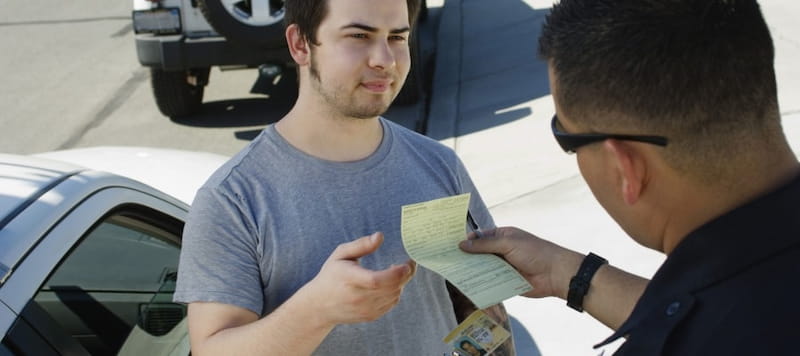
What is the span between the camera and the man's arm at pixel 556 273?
7.27 ft

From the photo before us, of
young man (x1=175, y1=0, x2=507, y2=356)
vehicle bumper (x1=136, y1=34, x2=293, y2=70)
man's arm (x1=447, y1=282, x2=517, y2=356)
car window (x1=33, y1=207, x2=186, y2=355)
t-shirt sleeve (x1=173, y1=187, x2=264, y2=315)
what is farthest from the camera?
vehicle bumper (x1=136, y1=34, x2=293, y2=70)

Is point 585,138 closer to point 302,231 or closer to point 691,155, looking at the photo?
point 691,155

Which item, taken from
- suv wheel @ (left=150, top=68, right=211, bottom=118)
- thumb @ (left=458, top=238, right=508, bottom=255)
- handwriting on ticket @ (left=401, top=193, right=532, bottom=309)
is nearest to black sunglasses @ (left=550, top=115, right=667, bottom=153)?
handwriting on ticket @ (left=401, top=193, right=532, bottom=309)

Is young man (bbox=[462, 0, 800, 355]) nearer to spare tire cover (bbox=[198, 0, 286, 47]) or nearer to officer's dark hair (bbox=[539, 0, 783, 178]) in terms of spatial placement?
officer's dark hair (bbox=[539, 0, 783, 178])

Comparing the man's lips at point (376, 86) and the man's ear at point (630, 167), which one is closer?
the man's ear at point (630, 167)

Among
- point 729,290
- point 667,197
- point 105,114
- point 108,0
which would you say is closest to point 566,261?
point 667,197

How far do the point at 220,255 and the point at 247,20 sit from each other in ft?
17.9

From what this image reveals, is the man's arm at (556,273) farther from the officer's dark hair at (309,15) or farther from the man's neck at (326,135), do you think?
the officer's dark hair at (309,15)

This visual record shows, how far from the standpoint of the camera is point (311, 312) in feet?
6.20

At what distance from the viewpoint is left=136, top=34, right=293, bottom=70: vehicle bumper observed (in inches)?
307

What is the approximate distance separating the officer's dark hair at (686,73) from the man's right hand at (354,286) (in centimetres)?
51

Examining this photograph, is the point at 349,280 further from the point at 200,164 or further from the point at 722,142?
the point at 200,164

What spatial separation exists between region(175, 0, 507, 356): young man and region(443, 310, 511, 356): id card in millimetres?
99

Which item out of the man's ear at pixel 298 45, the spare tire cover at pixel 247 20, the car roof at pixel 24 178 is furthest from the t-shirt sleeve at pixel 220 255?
the spare tire cover at pixel 247 20
